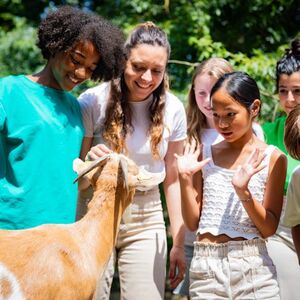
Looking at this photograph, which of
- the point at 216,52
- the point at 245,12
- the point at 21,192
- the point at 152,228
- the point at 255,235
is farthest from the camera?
the point at 245,12

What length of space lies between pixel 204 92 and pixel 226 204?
1.29m

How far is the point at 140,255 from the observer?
15.1 ft

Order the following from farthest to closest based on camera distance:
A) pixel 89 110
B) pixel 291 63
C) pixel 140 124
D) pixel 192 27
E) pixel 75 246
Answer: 1. pixel 192 27
2. pixel 291 63
3. pixel 140 124
4. pixel 89 110
5. pixel 75 246

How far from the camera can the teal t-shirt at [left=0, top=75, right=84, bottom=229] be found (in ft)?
13.3

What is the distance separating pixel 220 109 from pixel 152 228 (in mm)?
955

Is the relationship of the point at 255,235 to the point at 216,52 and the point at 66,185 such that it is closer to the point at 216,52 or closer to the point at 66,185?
the point at 66,185

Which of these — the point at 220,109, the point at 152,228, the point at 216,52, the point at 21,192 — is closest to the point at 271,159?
the point at 220,109

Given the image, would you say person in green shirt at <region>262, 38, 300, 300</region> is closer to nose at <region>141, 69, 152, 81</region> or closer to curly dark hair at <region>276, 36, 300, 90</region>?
curly dark hair at <region>276, 36, 300, 90</region>

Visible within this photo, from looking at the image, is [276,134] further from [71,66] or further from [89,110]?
[71,66]

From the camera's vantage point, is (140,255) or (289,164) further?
(289,164)

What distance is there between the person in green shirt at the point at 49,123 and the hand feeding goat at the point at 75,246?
0.67 ft

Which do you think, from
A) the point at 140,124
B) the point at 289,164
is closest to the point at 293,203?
the point at 289,164

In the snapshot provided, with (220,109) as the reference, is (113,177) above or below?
below

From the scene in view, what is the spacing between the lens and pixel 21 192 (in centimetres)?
406
